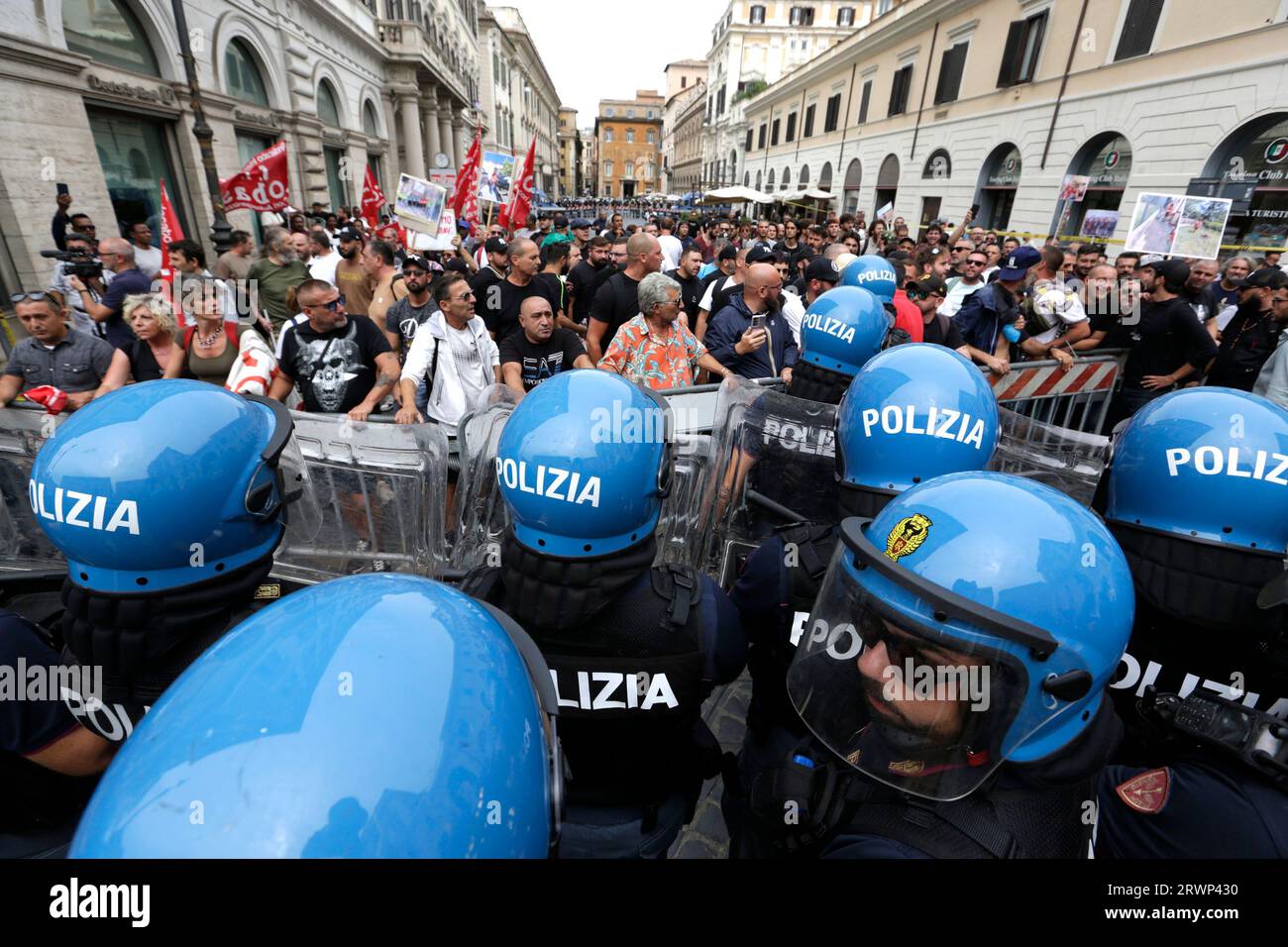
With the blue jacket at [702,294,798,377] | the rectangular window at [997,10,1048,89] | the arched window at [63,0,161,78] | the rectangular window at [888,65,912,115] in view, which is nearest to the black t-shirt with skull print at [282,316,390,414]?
the blue jacket at [702,294,798,377]

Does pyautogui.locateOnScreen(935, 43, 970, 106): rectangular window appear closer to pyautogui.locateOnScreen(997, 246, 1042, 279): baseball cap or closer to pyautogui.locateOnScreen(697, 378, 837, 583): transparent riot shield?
pyautogui.locateOnScreen(997, 246, 1042, 279): baseball cap

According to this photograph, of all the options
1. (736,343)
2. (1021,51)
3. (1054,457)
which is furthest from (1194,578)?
(1021,51)

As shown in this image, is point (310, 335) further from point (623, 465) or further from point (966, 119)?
point (966, 119)

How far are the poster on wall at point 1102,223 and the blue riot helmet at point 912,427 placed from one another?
16.1 meters

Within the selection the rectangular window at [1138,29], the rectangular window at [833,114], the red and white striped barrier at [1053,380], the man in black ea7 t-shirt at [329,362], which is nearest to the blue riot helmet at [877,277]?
the red and white striped barrier at [1053,380]

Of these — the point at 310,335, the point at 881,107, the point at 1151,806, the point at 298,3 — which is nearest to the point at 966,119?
the point at 881,107

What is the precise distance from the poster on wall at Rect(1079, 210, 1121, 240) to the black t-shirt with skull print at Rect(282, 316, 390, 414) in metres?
17.0

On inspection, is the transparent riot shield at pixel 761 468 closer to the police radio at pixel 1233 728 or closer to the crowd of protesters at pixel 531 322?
the crowd of protesters at pixel 531 322

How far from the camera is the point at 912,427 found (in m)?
2.06

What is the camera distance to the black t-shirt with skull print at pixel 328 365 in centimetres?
393

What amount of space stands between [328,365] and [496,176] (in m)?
7.45

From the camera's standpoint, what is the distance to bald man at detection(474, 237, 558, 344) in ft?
17.3
